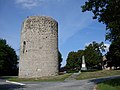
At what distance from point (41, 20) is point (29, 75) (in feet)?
30.4

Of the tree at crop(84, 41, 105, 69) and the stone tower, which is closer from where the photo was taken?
the stone tower

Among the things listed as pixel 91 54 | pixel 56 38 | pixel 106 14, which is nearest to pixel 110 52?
pixel 91 54

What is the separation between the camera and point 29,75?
37406mm

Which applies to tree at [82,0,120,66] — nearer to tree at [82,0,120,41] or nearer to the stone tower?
tree at [82,0,120,41]

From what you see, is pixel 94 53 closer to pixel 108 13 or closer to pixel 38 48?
pixel 38 48

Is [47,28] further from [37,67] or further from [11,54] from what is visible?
[11,54]

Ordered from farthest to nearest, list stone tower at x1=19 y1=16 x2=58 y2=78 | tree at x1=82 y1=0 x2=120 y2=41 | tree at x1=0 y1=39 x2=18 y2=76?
tree at x1=0 y1=39 x2=18 y2=76
stone tower at x1=19 y1=16 x2=58 y2=78
tree at x1=82 y1=0 x2=120 y2=41

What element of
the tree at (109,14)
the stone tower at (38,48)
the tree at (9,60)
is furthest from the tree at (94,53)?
the tree at (109,14)

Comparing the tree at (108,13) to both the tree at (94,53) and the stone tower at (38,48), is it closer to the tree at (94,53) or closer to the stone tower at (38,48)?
the stone tower at (38,48)

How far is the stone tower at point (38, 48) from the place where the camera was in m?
37.2

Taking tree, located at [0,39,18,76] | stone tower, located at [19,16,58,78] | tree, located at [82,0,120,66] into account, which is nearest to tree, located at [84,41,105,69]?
tree, located at [0,39,18,76]

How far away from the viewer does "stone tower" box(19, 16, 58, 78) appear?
3725 centimetres

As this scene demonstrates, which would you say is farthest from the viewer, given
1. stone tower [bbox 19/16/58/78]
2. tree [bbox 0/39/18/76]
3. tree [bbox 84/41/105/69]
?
tree [bbox 84/41/105/69]

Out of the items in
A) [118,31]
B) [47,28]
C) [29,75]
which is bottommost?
[29,75]
